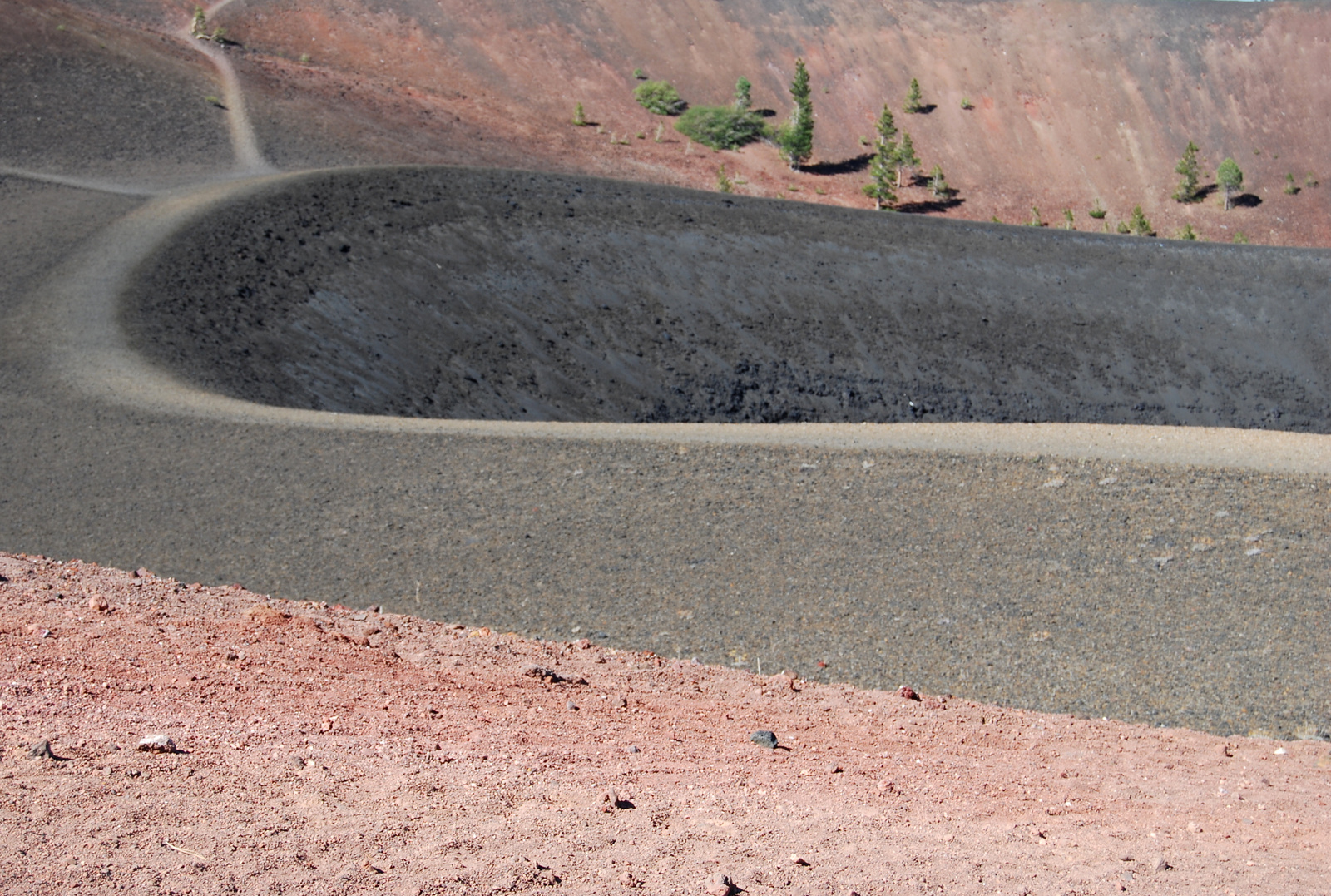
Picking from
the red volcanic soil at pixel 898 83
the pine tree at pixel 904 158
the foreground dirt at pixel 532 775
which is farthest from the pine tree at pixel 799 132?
the foreground dirt at pixel 532 775

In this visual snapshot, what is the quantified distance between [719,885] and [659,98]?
181 feet

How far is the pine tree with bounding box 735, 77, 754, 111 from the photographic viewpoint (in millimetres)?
56719

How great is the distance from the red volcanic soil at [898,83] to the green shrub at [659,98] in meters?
0.86

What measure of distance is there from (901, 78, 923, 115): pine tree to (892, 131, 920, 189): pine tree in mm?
4726

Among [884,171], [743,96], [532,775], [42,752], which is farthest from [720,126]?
[42,752]

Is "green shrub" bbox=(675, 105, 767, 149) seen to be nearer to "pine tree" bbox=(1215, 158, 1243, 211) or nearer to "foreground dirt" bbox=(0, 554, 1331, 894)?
"pine tree" bbox=(1215, 158, 1243, 211)

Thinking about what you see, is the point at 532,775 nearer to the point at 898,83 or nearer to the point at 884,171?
the point at 884,171

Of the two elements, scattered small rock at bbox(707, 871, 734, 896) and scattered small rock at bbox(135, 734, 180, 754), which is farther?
scattered small rock at bbox(135, 734, 180, 754)

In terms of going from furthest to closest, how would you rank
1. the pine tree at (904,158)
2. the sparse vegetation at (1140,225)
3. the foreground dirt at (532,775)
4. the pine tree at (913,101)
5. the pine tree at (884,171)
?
the pine tree at (913,101), the pine tree at (904,158), the pine tree at (884,171), the sparse vegetation at (1140,225), the foreground dirt at (532,775)

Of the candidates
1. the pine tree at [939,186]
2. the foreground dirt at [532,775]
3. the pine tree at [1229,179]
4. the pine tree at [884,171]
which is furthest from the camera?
the pine tree at [1229,179]

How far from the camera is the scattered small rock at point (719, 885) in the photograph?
14.3ft

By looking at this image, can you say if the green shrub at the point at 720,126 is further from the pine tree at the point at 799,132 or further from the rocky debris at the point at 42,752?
the rocky debris at the point at 42,752

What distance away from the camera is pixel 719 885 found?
4402 millimetres

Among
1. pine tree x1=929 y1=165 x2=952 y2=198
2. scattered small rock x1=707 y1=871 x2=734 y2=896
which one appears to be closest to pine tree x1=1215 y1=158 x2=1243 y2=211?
pine tree x1=929 y1=165 x2=952 y2=198
